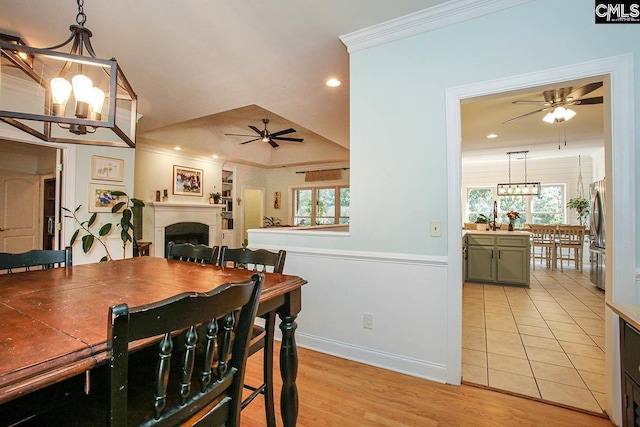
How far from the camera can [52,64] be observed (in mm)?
2631

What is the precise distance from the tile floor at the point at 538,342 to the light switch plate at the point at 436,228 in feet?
3.34

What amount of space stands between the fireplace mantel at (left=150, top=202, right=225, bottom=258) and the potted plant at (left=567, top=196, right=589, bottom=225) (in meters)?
7.91

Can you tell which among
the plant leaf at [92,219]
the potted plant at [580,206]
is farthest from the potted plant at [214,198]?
the potted plant at [580,206]

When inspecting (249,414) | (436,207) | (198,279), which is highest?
(436,207)

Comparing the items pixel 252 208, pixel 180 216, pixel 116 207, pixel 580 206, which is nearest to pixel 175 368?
pixel 116 207

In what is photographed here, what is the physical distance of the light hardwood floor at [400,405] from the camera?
5.31ft

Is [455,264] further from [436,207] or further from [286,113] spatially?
[286,113]

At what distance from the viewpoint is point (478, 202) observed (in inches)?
304

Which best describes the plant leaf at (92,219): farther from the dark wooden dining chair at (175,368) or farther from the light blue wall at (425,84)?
the light blue wall at (425,84)

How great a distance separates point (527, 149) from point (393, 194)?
5620mm

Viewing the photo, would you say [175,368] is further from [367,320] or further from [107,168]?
[107,168]

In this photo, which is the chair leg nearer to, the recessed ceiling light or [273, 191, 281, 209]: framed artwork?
the recessed ceiling light

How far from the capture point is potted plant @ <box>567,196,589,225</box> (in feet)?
20.8

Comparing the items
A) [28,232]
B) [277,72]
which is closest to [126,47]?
[277,72]
